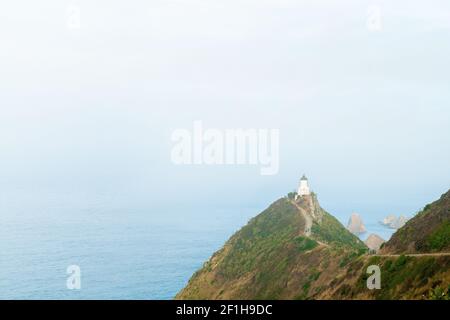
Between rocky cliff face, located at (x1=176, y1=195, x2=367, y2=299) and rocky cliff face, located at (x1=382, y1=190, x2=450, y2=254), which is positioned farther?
rocky cliff face, located at (x1=176, y1=195, x2=367, y2=299)

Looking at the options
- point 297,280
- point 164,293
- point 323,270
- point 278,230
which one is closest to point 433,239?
point 323,270

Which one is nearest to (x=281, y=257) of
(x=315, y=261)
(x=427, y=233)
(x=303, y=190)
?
(x=315, y=261)

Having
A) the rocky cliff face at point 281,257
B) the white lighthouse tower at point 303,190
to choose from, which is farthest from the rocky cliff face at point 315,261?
the white lighthouse tower at point 303,190

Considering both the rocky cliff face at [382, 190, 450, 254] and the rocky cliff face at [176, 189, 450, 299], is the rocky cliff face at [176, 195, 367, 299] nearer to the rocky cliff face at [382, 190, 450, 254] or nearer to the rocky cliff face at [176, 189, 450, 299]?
the rocky cliff face at [176, 189, 450, 299]

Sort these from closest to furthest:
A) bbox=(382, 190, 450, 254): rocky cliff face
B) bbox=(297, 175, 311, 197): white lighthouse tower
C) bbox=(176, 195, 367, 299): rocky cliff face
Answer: bbox=(382, 190, 450, 254): rocky cliff face
bbox=(176, 195, 367, 299): rocky cliff face
bbox=(297, 175, 311, 197): white lighthouse tower

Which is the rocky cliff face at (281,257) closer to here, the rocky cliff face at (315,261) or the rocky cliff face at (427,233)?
the rocky cliff face at (315,261)

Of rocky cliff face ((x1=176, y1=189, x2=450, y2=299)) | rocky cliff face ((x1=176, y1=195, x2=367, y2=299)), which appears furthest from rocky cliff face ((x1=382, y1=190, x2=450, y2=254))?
rocky cliff face ((x1=176, y1=195, x2=367, y2=299))

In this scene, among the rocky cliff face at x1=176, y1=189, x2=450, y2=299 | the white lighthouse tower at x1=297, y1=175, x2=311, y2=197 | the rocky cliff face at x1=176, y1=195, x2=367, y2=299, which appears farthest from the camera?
the white lighthouse tower at x1=297, y1=175, x2=311, y2=197
